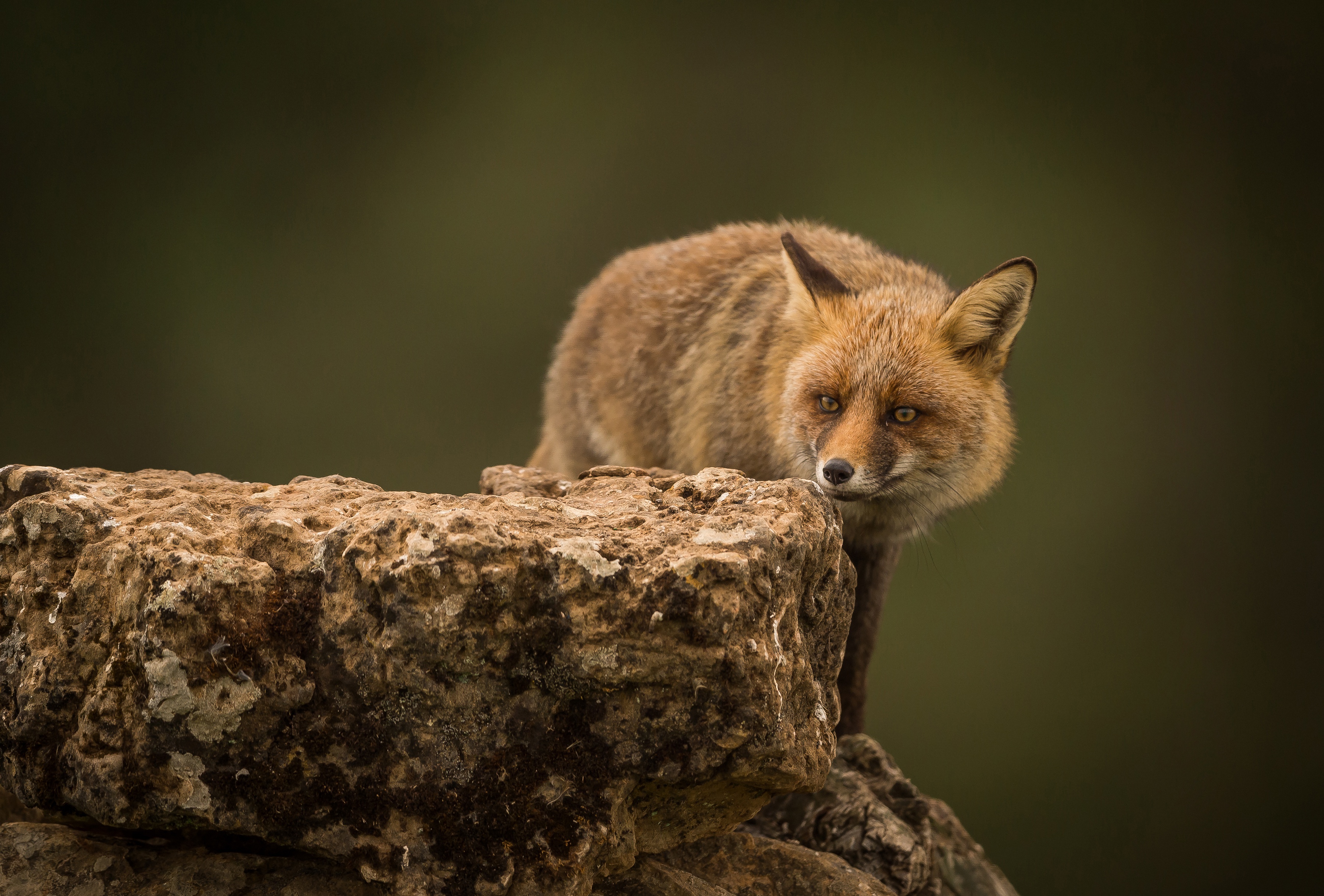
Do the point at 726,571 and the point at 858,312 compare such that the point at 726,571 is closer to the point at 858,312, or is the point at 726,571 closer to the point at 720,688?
the point at 720,688

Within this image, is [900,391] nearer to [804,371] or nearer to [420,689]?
[804,371]

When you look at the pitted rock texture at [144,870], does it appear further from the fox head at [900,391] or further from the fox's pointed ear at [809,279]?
the fox's pointed ear at [809,279]

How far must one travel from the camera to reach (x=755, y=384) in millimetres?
4039

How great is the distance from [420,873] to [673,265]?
3.36m

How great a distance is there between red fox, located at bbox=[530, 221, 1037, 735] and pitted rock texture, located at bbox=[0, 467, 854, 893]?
50.8 inches

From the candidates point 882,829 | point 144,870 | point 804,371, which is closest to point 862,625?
point 882,829

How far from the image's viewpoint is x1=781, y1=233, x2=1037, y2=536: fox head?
132 inches

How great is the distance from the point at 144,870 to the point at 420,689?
0.90m

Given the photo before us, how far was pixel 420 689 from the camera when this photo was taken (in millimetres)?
2002

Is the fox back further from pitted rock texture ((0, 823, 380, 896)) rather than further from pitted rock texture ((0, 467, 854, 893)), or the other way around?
pitted rock texture ((0, 823, 380, 896))

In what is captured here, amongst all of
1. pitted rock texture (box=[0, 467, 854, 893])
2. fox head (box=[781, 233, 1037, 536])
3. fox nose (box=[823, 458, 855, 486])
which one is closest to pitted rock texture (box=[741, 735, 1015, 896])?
fox head (box=[781, 233, 1037, 536])

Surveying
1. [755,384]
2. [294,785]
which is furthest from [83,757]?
[755,384]

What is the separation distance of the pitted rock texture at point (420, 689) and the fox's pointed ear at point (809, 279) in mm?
1767

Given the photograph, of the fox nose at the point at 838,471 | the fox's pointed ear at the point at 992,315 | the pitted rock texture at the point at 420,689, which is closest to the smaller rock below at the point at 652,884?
the pitted rock texture at the point at 420,689
